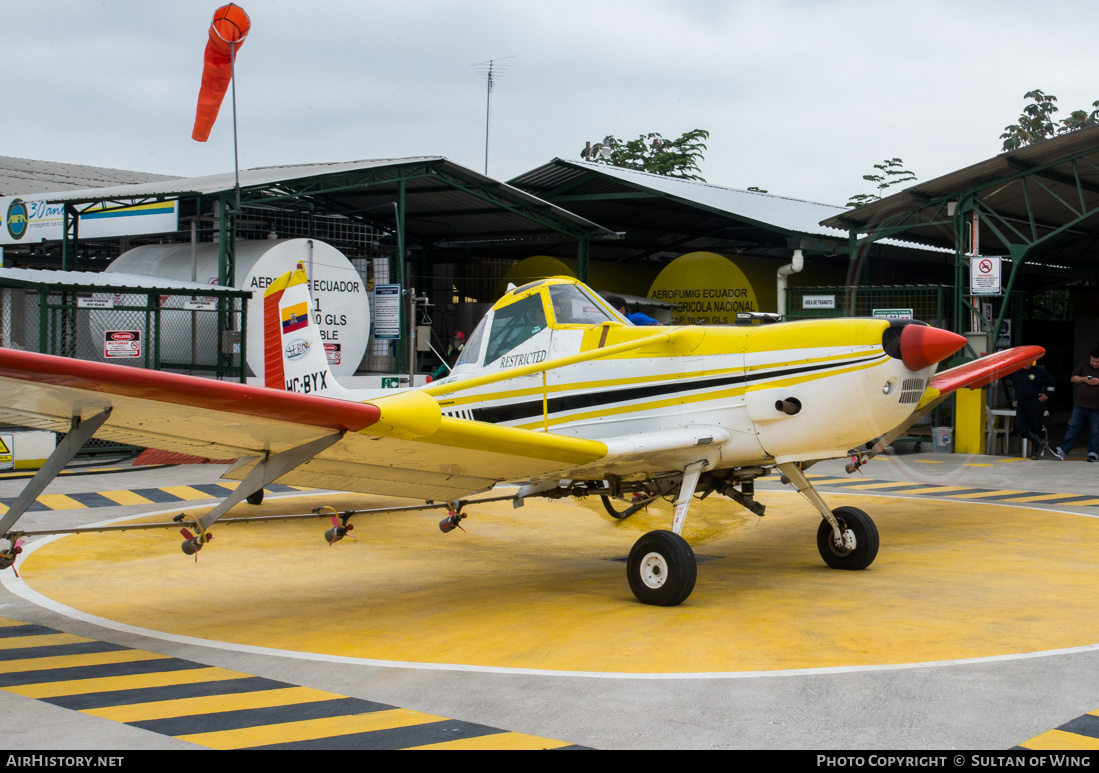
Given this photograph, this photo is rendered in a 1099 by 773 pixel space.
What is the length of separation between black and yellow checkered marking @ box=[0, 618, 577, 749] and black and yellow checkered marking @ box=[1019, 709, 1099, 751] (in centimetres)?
198

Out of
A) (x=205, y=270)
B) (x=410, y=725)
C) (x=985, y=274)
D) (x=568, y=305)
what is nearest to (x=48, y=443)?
(x=205, y=270)

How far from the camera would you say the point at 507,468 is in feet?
23.0

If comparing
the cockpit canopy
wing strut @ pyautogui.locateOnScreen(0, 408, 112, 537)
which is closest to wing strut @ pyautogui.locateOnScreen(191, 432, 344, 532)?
wing strut @ pyautogui.locateOnScreen(0, 408, 112, 537)

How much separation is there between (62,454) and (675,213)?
71.8 ft

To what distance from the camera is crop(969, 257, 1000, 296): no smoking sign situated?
674 inches

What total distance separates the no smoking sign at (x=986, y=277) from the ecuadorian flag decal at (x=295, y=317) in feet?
41.0

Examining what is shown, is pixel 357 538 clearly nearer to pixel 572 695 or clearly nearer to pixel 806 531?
pixel 806 531

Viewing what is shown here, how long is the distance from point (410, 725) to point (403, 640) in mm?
1816

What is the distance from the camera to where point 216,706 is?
4.75 metres

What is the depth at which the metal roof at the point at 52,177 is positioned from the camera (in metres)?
31.4

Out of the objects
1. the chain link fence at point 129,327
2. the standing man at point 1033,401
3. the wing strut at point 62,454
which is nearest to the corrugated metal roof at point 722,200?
the standing man at point 1033,401

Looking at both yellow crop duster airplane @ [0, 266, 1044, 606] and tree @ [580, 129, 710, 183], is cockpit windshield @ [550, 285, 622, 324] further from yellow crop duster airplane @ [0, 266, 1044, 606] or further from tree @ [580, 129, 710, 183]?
tree @ [580, 129, 710, 183]

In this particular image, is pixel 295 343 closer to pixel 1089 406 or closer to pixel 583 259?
pixel 1089 406
